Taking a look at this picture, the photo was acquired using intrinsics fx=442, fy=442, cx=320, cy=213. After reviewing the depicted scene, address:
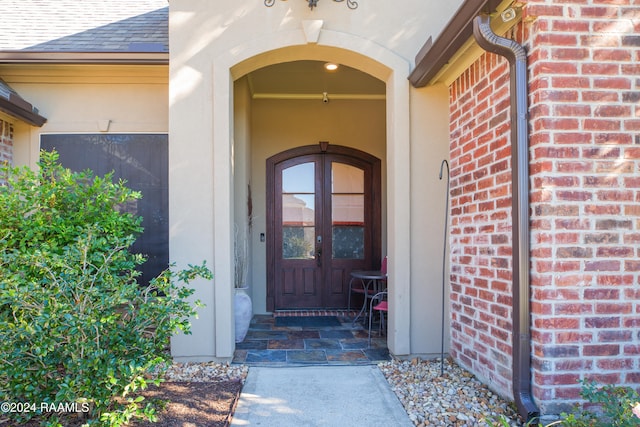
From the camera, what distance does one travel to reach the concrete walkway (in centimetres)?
283

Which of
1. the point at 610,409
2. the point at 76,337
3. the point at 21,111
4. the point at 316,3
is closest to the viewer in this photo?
the point at 610,409

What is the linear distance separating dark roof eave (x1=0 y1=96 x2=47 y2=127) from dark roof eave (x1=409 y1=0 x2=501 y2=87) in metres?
3.69

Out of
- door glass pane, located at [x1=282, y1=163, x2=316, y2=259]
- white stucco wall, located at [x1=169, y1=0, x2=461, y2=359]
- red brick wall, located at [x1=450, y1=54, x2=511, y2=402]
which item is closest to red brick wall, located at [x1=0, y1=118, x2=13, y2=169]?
white stucco wall, located at [x1=169, y1=0, x2=461, y2=359]

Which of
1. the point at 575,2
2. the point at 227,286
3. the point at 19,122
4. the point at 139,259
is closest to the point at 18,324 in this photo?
the point at 139,259

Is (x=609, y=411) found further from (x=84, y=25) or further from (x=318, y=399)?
(x=84, y=25)

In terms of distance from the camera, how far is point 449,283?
3930mm

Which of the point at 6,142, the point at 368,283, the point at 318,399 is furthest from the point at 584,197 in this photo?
the point at 6,142

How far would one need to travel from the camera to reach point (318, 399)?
10.3 ft

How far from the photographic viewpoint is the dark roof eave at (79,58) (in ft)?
14.2

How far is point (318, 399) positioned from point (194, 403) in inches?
33.7

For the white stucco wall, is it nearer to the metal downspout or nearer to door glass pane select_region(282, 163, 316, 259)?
the metal downspout

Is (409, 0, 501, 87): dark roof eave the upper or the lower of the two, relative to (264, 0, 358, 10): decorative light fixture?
lower

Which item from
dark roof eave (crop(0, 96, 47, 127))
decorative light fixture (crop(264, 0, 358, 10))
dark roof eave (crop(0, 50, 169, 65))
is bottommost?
dark roof eave (crop(0, 96, 47, 127))

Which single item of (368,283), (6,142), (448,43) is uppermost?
(448,43)
